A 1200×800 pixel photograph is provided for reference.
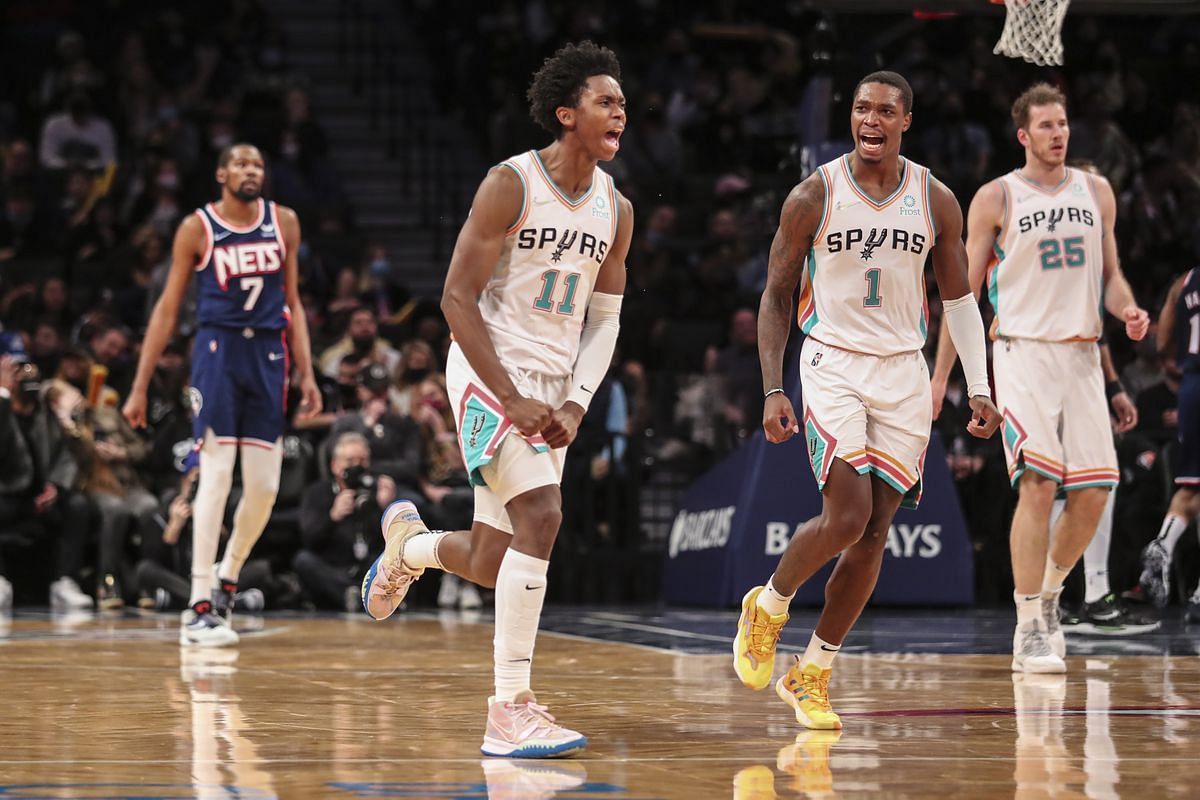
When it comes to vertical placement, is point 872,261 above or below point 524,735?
above

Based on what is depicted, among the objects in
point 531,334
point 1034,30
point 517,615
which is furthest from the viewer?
point 1034,30

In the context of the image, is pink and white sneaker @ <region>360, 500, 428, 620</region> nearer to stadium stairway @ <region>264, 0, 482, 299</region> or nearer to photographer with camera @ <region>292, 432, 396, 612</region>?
photographer with camera @ <region>292, 432, 396, 612</region>

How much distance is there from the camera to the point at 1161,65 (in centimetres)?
1945

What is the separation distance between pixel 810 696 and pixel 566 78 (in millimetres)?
2115

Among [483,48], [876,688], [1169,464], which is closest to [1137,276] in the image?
[1169,464]

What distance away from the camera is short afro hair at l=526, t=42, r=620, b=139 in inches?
225

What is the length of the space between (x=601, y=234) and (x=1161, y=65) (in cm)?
1524

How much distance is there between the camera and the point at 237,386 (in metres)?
9.23

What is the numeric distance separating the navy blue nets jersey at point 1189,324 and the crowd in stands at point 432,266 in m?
1.46

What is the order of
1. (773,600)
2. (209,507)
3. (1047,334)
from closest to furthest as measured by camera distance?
(773,600), (1047,334), (209,507)

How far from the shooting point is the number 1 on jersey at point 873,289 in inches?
243

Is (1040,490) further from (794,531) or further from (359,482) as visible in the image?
(359,482)

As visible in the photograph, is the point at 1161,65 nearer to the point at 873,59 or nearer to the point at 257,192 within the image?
the point at 873,59

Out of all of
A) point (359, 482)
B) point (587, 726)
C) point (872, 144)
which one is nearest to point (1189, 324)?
point (359, 482)
